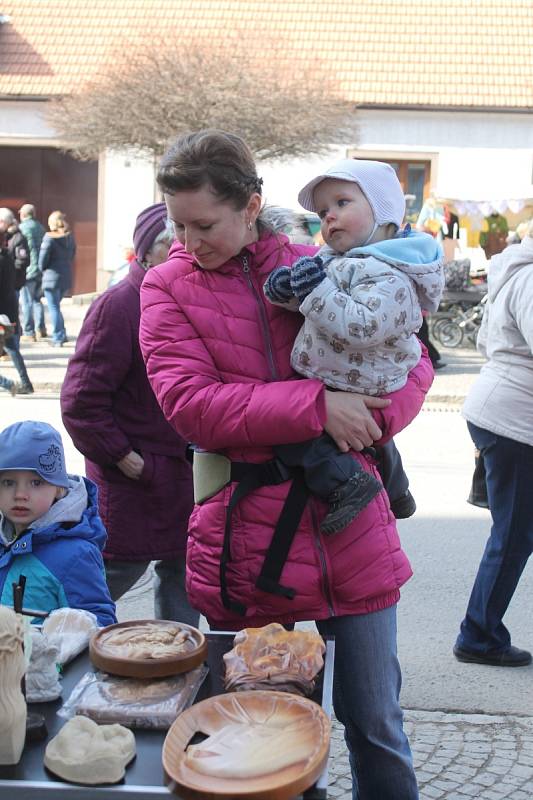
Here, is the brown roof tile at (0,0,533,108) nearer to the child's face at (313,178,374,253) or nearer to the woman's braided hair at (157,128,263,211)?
the child's face at (313,178,374,253)

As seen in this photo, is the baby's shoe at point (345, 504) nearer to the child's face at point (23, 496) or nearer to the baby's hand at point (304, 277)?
the baby's hand at point (304, 277)

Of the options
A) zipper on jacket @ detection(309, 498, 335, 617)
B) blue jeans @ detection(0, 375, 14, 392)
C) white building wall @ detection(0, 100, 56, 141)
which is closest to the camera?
zipper on jacket @ detection(309, 498, 335, 617)

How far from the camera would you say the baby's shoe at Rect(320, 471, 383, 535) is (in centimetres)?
258

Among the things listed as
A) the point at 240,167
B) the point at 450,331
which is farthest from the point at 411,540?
the point at 450,331

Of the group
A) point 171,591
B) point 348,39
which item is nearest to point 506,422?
point 171,591

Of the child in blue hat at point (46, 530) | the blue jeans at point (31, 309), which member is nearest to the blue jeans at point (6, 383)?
the blue jeans at point (31, 309)

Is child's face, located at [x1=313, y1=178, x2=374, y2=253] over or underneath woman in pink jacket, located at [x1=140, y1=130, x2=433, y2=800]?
over

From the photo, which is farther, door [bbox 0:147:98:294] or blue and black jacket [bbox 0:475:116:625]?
door [bbox 0:147:98:294]

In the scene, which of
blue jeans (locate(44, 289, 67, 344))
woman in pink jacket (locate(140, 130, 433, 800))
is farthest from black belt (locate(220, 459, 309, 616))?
blue jeans (locate(44, 289, 67, 344))

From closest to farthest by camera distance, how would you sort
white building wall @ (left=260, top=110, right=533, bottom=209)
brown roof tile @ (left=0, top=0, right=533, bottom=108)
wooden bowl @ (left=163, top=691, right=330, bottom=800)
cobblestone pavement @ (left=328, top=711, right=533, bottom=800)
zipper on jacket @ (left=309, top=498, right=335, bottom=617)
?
wooden bowl @ (left=163, top=691, right=330, bottom=800) → zipper on jacket @ (left=309, top=498, right=335, bottom=617) → cobblestone pavement @ (left=328, top=711, right=533, bottom=800) → white building wall @ (left=260, top=110, right=533, bottom=209) → brown roof tile @ (left=0, top=0, right=533, bottom=108)

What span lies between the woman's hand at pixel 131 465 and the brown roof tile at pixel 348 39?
2454cm

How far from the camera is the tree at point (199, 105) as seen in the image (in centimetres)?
2106

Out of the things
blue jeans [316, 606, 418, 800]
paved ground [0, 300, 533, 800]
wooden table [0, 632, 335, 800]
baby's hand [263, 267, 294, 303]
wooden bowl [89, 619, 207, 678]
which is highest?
baby's hand [263, 267, 294, 303]

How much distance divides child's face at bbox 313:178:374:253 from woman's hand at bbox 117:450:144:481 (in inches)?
56.8
